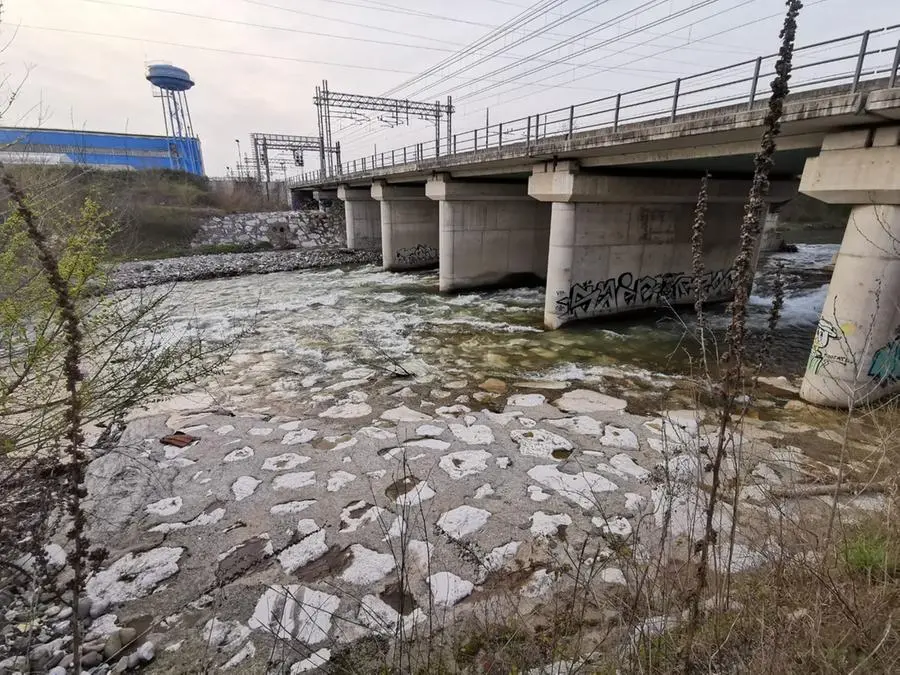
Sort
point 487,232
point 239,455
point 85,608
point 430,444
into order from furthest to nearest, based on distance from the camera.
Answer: point 487,232 → point 430,444 → point 239,455 → point 85,608

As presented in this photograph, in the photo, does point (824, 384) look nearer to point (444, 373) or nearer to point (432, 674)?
point (444, 373)

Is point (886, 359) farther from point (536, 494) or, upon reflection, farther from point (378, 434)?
point (378, 434)

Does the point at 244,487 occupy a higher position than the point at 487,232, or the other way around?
the point at 487,232

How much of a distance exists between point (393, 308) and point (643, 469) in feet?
41.2

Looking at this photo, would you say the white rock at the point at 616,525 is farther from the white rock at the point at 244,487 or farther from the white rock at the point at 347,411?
the white rock at the point at 347,411

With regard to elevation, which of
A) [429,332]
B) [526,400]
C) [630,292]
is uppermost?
[630,292]

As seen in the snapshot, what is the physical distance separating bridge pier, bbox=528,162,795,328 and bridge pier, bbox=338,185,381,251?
21517 millimetres

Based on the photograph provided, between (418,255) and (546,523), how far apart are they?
2292cm

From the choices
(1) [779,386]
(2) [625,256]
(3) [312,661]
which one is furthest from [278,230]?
(3) [312,661]

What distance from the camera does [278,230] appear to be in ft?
118

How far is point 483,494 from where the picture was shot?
5.48m

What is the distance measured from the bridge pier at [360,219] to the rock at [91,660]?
31.3 metres

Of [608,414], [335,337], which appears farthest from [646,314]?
[335,337]

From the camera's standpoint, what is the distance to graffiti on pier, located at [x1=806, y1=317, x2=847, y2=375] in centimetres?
754
